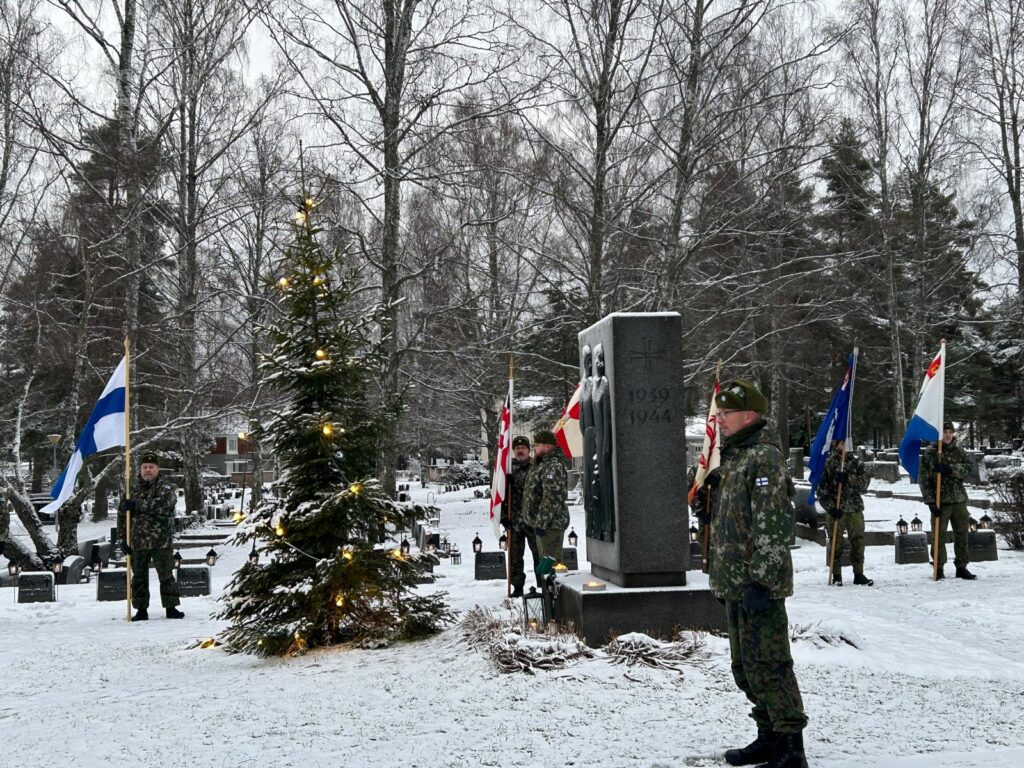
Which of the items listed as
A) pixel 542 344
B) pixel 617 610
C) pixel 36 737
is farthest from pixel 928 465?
pixel 542 344

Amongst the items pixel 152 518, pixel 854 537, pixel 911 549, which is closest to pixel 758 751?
pixel 854 537

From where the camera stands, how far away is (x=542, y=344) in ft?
86.0

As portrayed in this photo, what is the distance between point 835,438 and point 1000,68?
21.9 metres

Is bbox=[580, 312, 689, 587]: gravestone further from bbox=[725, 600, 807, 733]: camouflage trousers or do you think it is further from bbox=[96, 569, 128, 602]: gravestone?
bbox=[96, 569, 128, 602]: gravestone

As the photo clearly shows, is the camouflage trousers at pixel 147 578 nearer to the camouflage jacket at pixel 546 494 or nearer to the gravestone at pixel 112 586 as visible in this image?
the gravestone at pixel 112 586

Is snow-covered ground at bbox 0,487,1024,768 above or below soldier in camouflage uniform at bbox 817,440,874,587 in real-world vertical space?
below

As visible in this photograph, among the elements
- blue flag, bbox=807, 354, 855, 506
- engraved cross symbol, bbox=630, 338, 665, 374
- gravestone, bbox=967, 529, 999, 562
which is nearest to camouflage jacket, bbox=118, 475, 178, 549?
engraved cross symbol, bbox=630, 338, 665, 374

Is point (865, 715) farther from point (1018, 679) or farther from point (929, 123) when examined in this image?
point (929, 123)

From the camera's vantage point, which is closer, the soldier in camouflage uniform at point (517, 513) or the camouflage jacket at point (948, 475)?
the soldier in camouflage uniform at point (517, 513)

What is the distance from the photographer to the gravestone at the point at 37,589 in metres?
12.5

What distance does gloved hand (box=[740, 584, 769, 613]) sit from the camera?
13.9 ft

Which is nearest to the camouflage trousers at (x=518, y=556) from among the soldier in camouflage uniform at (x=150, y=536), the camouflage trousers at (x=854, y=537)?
the camouflage trousers at (x=854, y=537)

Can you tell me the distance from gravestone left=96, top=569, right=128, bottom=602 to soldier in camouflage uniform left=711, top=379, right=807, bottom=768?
10.6 m

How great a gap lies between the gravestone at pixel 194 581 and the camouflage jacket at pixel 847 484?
9009mm
